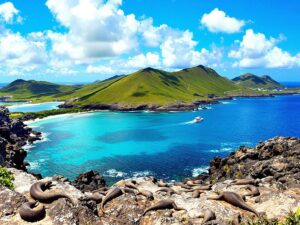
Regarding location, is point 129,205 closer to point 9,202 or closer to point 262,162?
point 9,202

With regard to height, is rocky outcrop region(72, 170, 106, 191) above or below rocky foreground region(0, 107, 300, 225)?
below

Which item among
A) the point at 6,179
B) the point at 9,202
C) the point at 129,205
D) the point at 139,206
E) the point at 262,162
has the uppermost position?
the point at 6,179

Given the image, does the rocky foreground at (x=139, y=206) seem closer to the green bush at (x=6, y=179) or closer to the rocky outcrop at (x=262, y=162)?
the green bush at (x=6, y=179)

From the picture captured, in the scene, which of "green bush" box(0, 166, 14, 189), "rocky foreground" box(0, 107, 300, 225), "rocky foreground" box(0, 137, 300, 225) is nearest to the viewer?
"rocky foreground" box(0, 107, 300, 225)

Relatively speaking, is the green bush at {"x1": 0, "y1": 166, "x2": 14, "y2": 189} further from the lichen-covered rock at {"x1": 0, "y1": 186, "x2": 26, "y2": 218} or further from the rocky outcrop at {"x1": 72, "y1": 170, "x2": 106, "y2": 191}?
the rocky outcrop at {"x1": 72, "y1": 170, "x2": 106, "y2": 191}

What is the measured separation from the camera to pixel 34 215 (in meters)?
26.4

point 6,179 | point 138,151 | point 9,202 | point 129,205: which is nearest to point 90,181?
point 6,179

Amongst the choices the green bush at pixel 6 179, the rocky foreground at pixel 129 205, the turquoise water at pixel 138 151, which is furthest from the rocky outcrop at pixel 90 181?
the green bush at pixel 6 179

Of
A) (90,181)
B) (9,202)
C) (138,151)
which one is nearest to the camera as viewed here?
(9,202)

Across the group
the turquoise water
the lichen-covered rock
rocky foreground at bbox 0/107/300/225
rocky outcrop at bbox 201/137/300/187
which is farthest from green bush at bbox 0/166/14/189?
the turquoise water

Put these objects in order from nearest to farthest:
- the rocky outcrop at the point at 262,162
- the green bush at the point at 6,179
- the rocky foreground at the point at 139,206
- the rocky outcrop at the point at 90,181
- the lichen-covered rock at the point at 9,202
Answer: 1. the lichen-covered rock at the point at 9,202
2. the rocky foreground at the point at 139,206
3. the green bush at the point at 6,179
4. the rocky outcrop at the point at 262,162
5. the rocky outcrop at the point at 90,181

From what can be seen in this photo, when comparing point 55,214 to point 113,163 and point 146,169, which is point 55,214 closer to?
point 146,169

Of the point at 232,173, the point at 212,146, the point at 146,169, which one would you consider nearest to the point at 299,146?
the point at 232,173

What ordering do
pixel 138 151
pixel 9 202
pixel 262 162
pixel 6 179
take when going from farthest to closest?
pixel 138 151 → pixel 262 162 → pixel 6 179 → pixel 9 202
